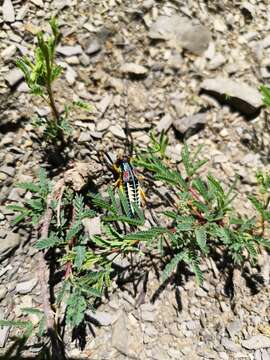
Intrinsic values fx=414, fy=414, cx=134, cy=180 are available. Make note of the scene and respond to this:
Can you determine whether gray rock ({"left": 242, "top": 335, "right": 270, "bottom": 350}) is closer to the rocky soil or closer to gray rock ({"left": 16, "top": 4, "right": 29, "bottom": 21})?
the rocky soil

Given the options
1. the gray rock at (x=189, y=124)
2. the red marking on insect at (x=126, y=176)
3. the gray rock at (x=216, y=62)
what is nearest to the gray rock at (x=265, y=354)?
the red marking on insect at (x=126, y=176)

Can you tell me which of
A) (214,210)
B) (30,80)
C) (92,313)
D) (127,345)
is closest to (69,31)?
(30,80)

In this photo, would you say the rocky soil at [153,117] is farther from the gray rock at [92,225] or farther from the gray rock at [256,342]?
the gray rock at [92,225]

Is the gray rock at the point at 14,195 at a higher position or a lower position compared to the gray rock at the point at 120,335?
higher

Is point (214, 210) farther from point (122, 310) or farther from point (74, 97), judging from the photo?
point (74, 97)

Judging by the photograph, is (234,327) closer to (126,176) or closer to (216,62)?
(126,176)

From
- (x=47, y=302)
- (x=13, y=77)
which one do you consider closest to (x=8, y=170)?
(x=13, y=77)

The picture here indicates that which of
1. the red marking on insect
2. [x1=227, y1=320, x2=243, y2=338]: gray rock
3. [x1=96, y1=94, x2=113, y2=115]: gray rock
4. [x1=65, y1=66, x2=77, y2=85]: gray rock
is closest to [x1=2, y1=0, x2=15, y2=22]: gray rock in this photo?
[x1=65, y1=66, x2=77, y2=85]: gray rock
